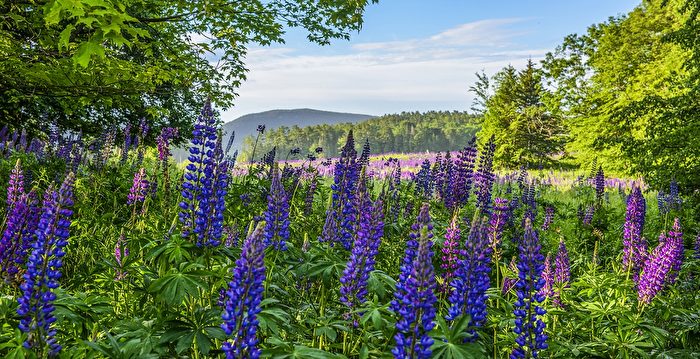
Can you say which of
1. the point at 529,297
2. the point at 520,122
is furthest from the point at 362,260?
the point at 520,122

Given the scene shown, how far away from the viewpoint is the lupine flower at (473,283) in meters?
2.56

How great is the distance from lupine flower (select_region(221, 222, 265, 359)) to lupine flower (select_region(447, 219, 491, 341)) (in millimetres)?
1168

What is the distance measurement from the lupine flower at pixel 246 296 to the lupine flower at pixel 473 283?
3.83 ft

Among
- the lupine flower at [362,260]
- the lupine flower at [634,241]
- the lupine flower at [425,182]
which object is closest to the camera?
the lupine flower at [362,260]

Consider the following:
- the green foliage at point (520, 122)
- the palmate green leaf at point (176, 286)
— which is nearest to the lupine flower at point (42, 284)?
the palmate green leaf at point (176, 286)

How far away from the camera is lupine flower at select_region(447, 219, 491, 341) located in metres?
2.56

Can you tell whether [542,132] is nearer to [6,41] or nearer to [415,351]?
[6,41]

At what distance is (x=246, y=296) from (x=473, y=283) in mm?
1312

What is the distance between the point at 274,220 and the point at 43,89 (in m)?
7.78

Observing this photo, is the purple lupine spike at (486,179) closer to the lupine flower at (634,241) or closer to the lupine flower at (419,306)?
the lupine flower at (634,241)

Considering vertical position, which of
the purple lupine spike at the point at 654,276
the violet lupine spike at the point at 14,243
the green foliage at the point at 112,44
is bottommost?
the purple lupine spike at the point at 654,276

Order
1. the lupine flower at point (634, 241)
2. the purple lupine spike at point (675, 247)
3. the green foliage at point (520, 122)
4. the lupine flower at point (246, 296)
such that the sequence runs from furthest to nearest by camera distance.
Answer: the green foliage at point (520, 122)
the lupine flower at point (634, 241)
the purple lupine spike at point (675, 247)
the lupine flower at point (246, 296)

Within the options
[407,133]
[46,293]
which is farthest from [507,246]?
[407,133]

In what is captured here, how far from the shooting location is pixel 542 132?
3644cm
